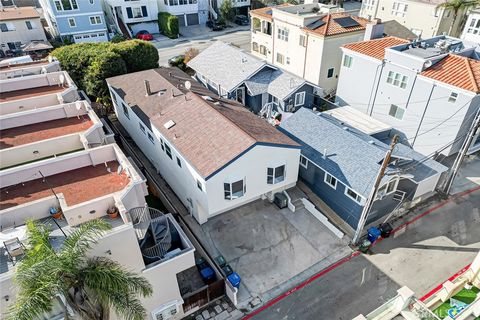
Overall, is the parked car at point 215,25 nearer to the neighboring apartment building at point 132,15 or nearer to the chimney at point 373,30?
the neighboring apartment building at point 132,15

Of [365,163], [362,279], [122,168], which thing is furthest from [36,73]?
[362,279]

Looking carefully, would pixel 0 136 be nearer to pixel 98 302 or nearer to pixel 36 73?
pixel 36 73

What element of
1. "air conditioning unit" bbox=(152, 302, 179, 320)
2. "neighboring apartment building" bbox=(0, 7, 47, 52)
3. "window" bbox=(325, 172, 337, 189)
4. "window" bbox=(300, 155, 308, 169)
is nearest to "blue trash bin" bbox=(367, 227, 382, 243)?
"window" bbox=(325, 172, 337, 189)

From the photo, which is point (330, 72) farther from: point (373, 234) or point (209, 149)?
point (209, 149)

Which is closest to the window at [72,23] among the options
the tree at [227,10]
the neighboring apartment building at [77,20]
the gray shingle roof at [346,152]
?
the neighboring apartment building at [77,20]

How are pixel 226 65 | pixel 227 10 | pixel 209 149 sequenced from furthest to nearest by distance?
pixel 227 10 → pixel 226 65 → pixel 209 149

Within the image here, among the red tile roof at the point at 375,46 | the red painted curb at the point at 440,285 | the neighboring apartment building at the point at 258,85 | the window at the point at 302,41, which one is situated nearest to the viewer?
the red painted curb at the point at 440,285

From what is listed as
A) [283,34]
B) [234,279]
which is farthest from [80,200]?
[283,34]
